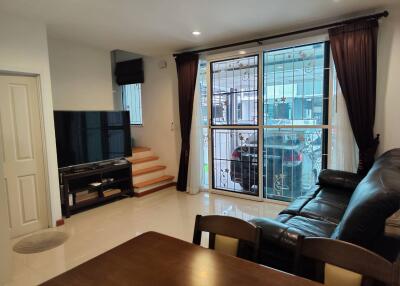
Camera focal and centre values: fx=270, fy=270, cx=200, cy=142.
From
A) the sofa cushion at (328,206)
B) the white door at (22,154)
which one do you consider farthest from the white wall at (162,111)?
the sofa cushion at (328,206)

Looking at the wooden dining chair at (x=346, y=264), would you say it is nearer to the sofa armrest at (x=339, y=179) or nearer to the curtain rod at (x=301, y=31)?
the sofa armrest at (x=339, y=179)

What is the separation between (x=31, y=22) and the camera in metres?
3.24

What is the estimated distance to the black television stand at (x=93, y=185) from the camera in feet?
12.6

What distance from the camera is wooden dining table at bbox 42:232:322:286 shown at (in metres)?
1.08

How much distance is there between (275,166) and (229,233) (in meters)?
2.99

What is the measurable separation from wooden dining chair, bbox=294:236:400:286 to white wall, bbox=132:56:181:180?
4.15 metres

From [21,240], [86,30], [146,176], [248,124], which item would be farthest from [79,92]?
[248,124]

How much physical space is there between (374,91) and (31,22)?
13.7ft

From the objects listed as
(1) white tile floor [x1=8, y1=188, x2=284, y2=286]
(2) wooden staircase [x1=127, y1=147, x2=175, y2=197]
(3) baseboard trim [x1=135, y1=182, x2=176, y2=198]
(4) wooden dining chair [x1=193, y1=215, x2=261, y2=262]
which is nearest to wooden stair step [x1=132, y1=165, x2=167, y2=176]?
(2) wooden staircase [x1=127, y1=147, x2=175, y2=197]

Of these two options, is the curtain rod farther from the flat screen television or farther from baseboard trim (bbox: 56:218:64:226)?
baseboard trim (bbox: 56:218:64:226)

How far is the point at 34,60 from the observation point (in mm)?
3271

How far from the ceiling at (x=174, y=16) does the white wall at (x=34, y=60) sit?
0.49 feet

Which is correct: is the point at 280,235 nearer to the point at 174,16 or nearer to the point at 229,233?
the point at 229,233

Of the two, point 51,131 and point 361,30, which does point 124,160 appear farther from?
point 361,30
